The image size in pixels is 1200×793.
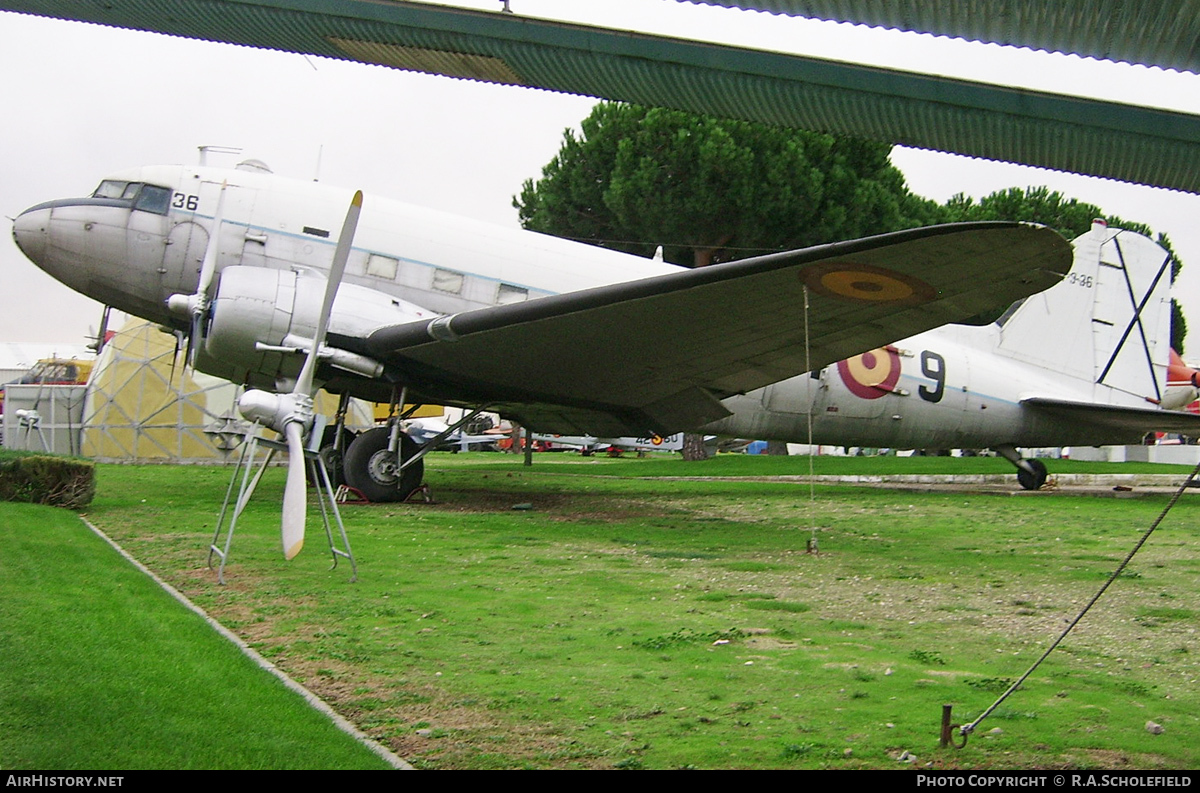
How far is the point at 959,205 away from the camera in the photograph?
47.4m

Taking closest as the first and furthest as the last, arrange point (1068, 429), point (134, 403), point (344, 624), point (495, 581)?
point (344, 624) → point (495, 581) → point (1068, 429) → point (134, 403)

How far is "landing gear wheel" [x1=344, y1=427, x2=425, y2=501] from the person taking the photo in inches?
543

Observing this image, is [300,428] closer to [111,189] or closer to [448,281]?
[448,281]

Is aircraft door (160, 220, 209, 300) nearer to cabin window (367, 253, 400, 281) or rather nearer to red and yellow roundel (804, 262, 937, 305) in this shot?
cabin window (367, 253, 400, 281)

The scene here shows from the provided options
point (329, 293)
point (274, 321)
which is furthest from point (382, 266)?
point (329, 293)

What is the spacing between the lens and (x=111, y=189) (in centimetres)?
1439

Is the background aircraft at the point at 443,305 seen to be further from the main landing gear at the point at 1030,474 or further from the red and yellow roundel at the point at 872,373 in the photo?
the main landing gear at the point at 1030,474

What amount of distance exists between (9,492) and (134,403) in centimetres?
1681

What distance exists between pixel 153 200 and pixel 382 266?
134 inches

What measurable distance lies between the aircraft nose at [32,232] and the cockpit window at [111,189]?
29.3 inches

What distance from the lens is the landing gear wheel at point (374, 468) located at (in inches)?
543

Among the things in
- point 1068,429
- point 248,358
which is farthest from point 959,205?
point 248,358

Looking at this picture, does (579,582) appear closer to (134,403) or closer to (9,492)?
(9,492)

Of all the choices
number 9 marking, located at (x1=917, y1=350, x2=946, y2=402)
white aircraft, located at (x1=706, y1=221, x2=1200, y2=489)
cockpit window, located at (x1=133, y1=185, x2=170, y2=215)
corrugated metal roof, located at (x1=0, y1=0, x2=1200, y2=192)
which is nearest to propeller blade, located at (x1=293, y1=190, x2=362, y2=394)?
corrugated metal roof, located at (x1=0, y1=0, x2=1200, y2=192)
